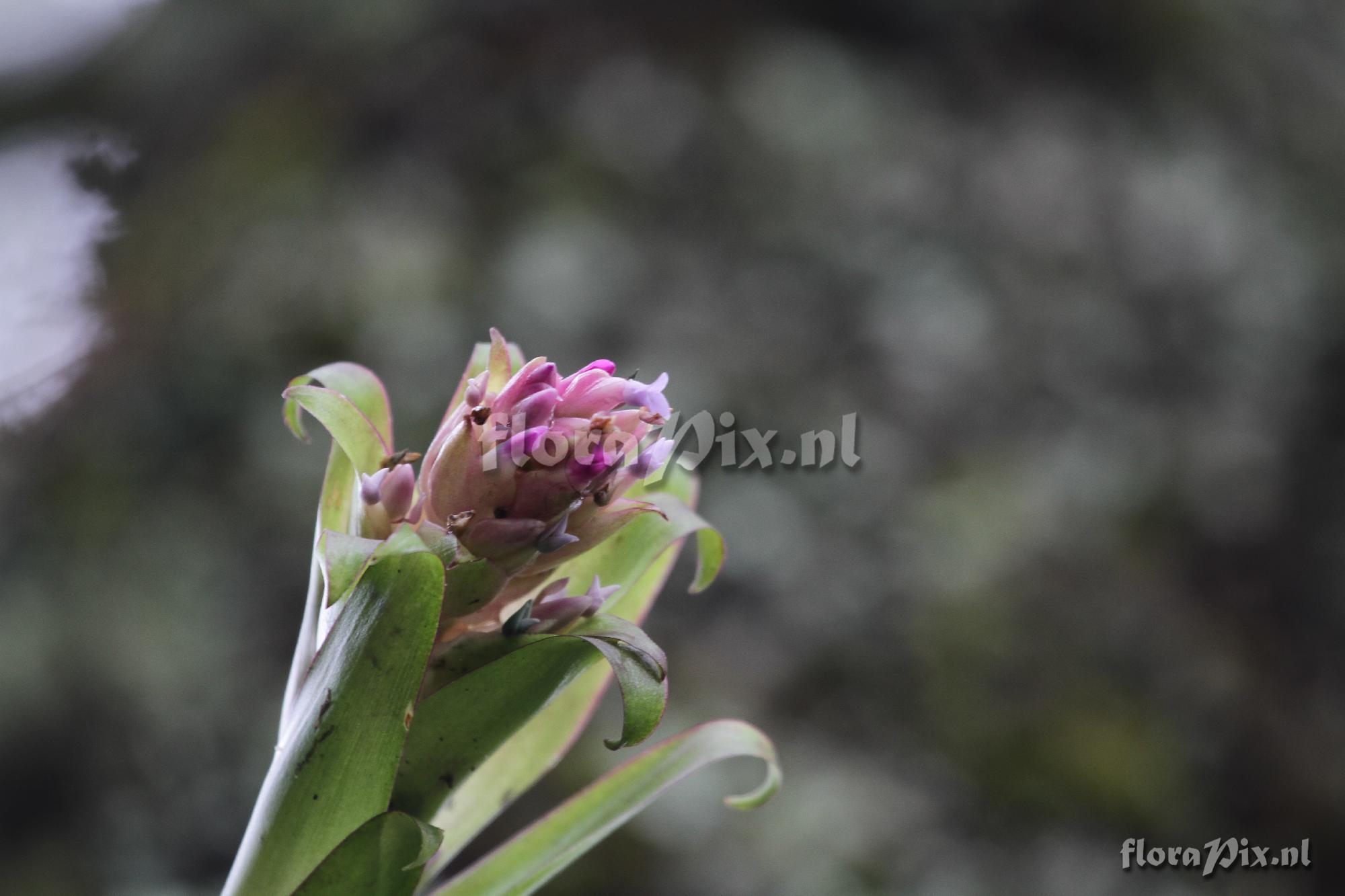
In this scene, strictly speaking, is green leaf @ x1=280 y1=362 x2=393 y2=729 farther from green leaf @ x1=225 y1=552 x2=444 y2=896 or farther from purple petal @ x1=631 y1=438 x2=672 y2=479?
purple petal @ x1=631 y1=438 x2=672 y2=479

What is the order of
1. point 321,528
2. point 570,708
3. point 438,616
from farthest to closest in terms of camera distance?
point 570,708, point 321,528, point 438,616

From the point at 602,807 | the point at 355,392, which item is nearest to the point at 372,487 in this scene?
the point at 355,392

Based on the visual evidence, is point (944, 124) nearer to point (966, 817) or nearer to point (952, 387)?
point (952, 387)

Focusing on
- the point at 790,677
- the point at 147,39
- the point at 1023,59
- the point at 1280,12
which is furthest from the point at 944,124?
the point at 147,39

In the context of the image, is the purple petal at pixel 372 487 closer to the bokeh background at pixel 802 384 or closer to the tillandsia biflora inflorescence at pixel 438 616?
the tillandsia biflora inflorescence at pixel 438 616

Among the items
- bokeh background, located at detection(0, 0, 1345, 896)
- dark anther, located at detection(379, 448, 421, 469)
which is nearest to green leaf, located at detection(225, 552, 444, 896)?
dark anther, located at detection(379, 448, 421, 469)

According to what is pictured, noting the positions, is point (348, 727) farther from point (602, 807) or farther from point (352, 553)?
point (602, 807)
